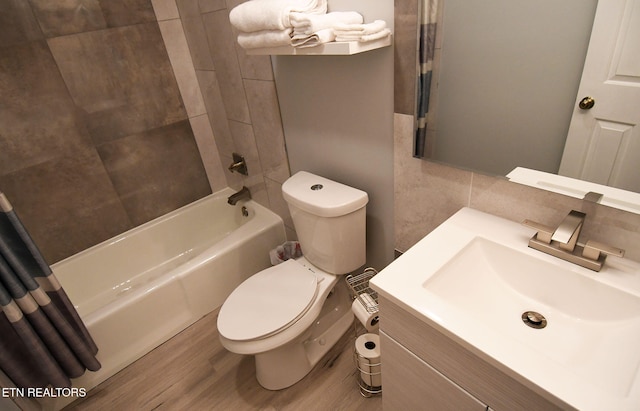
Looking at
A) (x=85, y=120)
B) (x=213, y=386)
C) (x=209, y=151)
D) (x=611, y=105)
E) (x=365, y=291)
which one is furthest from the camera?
(x=209, y=151)

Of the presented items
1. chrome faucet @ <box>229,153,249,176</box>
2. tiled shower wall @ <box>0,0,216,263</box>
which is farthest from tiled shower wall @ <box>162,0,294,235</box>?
tiled shower wall @ <box>0,0,216,263</box>

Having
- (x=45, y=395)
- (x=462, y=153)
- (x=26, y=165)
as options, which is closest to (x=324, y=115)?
(x=462, y=153)

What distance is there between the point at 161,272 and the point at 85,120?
1.02 m

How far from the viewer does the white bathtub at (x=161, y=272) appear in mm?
1636

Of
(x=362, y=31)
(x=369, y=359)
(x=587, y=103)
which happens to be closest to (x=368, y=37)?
(x=362, y=31)

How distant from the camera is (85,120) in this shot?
1815 millimetres

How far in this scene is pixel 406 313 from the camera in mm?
787

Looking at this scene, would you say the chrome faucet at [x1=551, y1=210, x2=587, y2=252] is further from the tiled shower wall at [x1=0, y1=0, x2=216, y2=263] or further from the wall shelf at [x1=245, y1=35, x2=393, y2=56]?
the tiled shower wall at [x1=0, y1=0, x2=216, y2=263]

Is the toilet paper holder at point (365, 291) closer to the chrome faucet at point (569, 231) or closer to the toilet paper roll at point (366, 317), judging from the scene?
the toilet paper roll at point (366, 317)

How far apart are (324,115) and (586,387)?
46.7 inches

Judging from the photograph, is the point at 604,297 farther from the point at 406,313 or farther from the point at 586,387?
the point at 406,313

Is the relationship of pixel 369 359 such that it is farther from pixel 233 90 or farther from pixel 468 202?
pixel 233 90

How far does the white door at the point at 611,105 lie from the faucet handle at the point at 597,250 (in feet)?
0.46

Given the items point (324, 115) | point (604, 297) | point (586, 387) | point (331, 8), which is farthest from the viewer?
point (324, 115)
